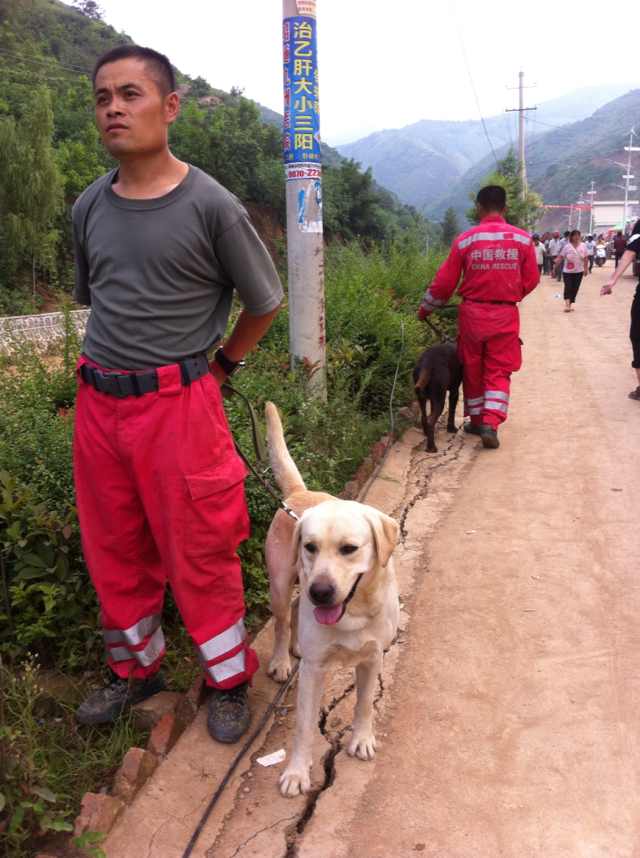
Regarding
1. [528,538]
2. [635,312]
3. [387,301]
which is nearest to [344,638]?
[528,538]

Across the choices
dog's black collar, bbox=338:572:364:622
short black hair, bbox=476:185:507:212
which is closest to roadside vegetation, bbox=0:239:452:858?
dog's black collar, bbox=338:572:364:622

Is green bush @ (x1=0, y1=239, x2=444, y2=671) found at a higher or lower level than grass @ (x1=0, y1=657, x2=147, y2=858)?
higher

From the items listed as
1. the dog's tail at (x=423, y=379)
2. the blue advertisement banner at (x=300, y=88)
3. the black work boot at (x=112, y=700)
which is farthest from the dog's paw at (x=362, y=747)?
the blue advertisement banner at (x=300, y=88)

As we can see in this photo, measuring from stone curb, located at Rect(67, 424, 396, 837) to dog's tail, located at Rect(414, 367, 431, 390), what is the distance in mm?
3888

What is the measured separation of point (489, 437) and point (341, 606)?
4.28 m

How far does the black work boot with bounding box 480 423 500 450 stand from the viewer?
6469 millimetres

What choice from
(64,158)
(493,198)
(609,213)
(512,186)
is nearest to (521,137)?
(512,186)

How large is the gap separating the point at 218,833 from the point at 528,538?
2842 mm

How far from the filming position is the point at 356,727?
2.78 metres

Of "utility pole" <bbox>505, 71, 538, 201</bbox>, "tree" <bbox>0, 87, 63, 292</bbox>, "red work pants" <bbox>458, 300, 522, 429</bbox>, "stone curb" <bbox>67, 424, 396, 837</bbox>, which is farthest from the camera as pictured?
"utility pole" <bbox>505, 71, 538, 201</bbox>

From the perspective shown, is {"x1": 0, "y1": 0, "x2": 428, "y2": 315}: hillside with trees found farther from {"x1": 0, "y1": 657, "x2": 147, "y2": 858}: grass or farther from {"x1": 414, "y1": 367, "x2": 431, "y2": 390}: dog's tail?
{"x1": 0, "y1": 657, "x2": 147, "y2": 858}: grass

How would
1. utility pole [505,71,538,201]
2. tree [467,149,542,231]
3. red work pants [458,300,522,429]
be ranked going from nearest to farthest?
red work pants [458,300,522,429] → tree [467,149,542,231] → utility pole [505,71,538,201]

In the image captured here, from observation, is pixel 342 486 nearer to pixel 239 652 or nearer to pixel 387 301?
pixel 239 652

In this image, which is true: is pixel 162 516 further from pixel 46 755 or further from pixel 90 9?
pixel 90 9
